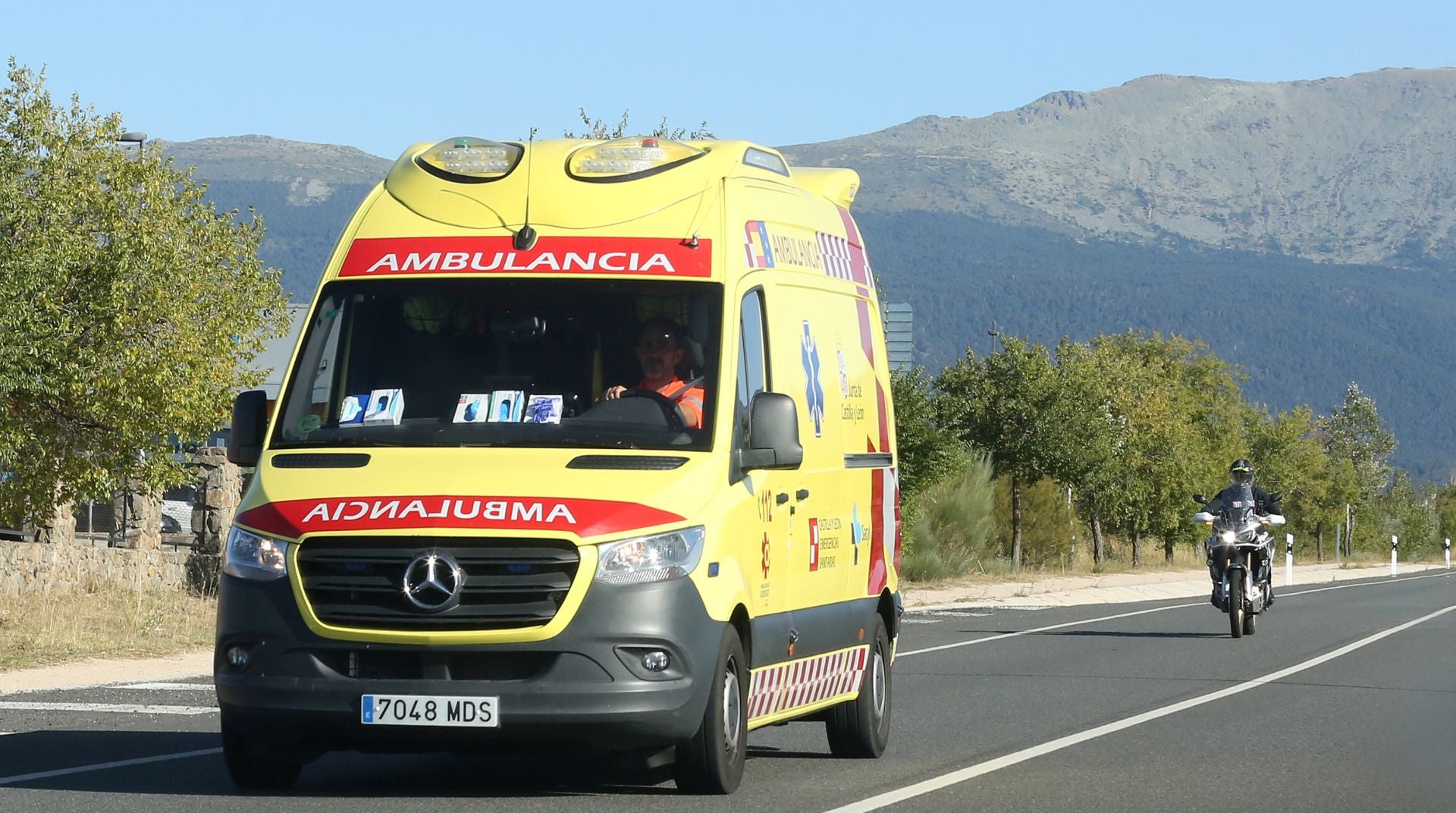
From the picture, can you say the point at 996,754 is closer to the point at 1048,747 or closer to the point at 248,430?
the point at 1048,747

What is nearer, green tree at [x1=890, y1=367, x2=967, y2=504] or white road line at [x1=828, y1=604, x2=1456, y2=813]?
white road line at [x1=828, y1=604, x2=1456, y2=813]

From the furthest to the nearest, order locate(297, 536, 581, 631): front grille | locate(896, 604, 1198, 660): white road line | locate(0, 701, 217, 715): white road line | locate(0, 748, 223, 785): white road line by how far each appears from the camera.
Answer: locate(896, 604, 1198, 660): white road line → locate(0, 701, 217, 715): white road line → locate(0, 748, 223, 785): white road line → locate(297, 536, 581, 631): front grille

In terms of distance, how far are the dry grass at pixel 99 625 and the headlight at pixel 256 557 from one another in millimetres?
9482

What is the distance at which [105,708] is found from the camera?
14195 millimetres

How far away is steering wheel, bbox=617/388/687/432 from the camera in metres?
9.43

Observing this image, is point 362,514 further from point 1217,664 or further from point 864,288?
point 1217,664

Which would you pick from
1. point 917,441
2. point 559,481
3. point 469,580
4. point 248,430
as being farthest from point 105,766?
point 917,441

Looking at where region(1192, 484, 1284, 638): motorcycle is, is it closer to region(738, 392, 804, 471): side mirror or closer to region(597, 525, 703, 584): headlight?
→ region(738, 392, 804, 471): side mirror

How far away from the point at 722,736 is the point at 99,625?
14.5 m

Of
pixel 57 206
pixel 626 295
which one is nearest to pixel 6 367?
pixel 57 206

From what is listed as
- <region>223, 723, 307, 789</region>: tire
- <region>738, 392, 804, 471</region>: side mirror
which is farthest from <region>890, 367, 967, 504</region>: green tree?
<region>223, 723, 307, 789</region>: tire

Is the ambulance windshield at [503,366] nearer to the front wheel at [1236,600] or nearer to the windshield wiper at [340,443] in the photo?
the windshield wiper at [340,443]

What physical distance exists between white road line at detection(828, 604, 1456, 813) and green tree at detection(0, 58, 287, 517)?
12249 mm

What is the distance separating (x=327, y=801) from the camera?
9.18m
